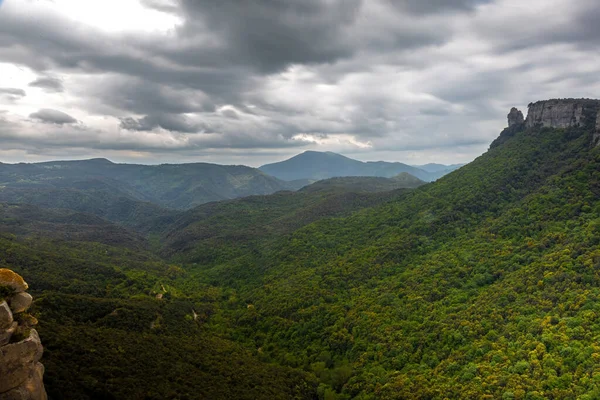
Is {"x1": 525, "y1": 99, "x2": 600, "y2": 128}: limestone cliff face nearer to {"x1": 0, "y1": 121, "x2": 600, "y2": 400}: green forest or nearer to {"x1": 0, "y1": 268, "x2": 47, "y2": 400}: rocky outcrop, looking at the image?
{"x1": 0, "y1": 121, "x2": 600, "y2": 400}: green forest

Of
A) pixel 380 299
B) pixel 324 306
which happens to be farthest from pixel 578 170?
pixel 324 306

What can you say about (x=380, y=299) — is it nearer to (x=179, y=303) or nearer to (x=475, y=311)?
(x=475, y=311)

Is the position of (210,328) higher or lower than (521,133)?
lower

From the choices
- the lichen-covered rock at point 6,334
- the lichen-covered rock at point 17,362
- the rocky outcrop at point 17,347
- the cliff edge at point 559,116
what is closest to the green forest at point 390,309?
the cliff edge at point 559,116

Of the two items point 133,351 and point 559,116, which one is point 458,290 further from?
point 559,116

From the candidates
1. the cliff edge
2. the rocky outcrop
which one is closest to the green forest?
the cliff edge

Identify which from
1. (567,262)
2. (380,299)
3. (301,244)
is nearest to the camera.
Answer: (567,262)
